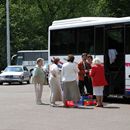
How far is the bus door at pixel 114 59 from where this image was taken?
67.4 feet

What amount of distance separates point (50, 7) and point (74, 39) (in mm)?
50515

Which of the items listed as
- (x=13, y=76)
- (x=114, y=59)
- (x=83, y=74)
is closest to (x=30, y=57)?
(x=13, y=76)

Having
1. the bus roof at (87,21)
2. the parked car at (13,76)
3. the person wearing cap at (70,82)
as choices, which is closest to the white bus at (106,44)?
the bus roof at (87,21)

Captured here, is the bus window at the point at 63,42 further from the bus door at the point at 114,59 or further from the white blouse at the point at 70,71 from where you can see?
the white blouse at the point at 70,71

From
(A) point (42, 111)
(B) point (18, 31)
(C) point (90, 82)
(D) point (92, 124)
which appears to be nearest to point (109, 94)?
(C) point (90, 82)

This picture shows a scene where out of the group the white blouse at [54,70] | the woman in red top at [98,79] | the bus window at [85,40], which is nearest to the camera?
the woman in red top at [98,79]

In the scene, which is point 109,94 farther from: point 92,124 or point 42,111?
point 92,124

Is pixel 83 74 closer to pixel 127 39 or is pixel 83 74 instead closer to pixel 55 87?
pixel 55 87

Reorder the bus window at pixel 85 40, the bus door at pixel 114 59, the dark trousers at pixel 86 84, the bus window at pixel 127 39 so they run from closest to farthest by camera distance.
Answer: the bus window at pixel 127 39 → the bus door at pixel 114 59 → the dark trousers at pixel 86 84 → the bus window at pixel 85 40

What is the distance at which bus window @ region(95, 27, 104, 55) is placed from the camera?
21.4m

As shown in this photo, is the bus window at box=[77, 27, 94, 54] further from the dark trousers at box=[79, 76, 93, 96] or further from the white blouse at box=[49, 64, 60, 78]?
the white blouse at box=[49, 64, 60, 78]

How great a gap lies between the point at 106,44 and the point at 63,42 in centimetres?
294

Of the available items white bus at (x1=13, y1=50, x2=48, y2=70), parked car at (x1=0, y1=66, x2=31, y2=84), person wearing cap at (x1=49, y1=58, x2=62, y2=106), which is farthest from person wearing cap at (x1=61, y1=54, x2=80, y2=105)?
white bus at (x1=13, y1=50, x2=48, y2=70)

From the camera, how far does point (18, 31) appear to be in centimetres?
6938
